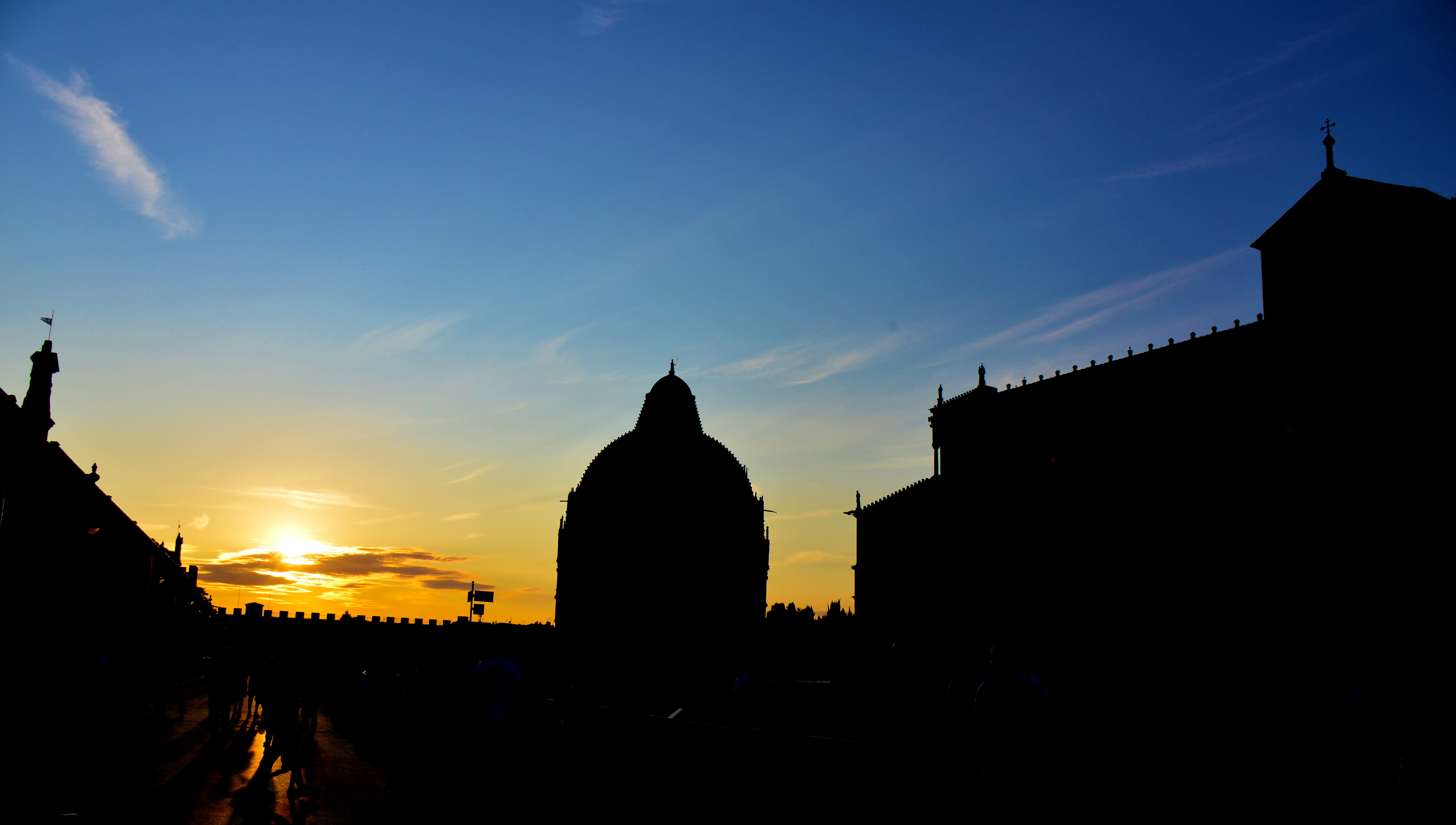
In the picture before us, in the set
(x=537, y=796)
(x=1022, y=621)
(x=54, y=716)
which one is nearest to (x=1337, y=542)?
(x=1022, y=621)

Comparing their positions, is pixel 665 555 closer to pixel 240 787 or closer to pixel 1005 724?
pixel 240 787

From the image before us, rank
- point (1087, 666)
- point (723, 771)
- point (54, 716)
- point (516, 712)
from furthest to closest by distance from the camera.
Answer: point (1087, 666) → point (54, 716) → point (723, 771) → point (516, 712)

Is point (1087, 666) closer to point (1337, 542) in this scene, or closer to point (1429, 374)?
point (1337, 542)

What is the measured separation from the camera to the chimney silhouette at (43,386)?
50.0m

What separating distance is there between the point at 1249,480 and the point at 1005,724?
30.5m

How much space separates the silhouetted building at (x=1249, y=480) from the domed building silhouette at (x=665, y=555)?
134 ft

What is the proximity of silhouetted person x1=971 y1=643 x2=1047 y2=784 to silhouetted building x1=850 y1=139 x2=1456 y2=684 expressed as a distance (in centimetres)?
2674

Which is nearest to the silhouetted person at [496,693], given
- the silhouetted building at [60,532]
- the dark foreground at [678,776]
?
the dark foreground at [678,776]

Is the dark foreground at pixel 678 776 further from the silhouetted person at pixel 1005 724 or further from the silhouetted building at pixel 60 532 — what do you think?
the silhouetted building at pixel 60 532

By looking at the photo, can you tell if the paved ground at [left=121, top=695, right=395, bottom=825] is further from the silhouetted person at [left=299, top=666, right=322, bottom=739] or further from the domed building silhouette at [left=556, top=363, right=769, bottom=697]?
the domed building silhouette at [left=556, top=363, right=769, bottom=697]

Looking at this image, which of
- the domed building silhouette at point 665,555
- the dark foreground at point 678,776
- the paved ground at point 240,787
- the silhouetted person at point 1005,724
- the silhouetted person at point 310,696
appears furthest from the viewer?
the domed building silhouette at point 665,555

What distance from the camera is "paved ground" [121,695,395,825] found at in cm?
1073

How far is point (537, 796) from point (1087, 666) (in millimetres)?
31285

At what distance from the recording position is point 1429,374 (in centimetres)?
3231
